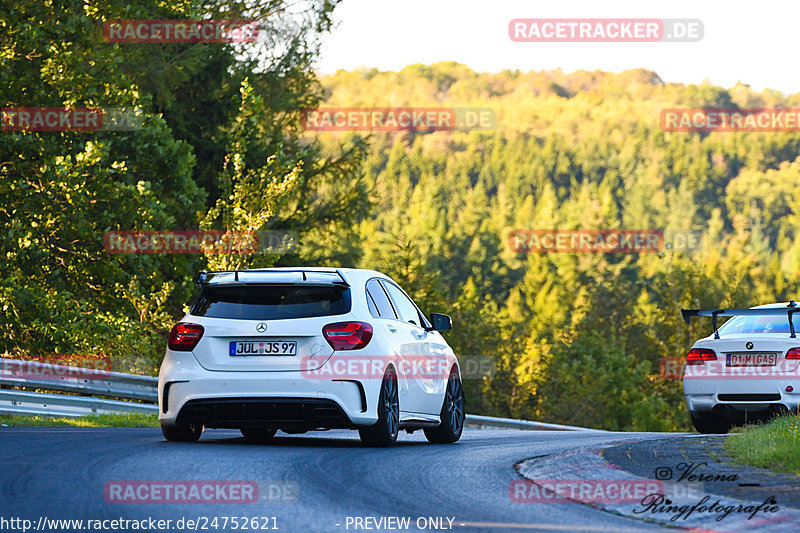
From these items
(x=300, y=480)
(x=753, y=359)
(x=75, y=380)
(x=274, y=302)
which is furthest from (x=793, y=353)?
(x=75, y=380)

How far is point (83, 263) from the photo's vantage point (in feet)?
69.8

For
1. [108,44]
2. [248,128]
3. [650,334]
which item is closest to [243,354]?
[108,44]

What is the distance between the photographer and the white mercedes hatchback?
398 inches

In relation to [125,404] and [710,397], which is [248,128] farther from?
[710,397]

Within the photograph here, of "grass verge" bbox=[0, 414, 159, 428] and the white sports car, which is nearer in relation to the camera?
the white sports car

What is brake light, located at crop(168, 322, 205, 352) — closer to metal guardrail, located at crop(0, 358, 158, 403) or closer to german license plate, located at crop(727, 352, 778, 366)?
metal guardrail, located at crop(0, 358, 158, 403)

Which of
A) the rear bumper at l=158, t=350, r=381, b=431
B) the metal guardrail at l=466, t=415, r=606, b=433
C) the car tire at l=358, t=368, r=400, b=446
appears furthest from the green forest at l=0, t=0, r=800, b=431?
the car tire at l=358, t=368, r=400, b=446

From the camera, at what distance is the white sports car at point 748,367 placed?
14.2 metres

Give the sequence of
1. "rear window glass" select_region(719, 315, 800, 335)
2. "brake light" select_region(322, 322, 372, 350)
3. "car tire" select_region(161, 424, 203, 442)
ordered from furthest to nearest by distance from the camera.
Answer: "rear window glass" select_region(719, 315, 800, 335)
"car tire" select_region(161, 424, 203, 442)
"brake light" select_region(322, 322, 372, 350)

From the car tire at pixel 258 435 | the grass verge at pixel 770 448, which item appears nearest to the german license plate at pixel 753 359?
the grass verge at pixel 770 448

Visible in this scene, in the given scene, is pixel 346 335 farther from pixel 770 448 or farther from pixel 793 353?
pixel 793 353

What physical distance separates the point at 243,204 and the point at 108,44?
4.48m

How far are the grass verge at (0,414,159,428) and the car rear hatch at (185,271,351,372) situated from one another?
4847mm

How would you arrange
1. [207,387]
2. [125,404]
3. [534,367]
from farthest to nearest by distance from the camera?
1. [534,367]
2. [125,404]
3. [207,387]
